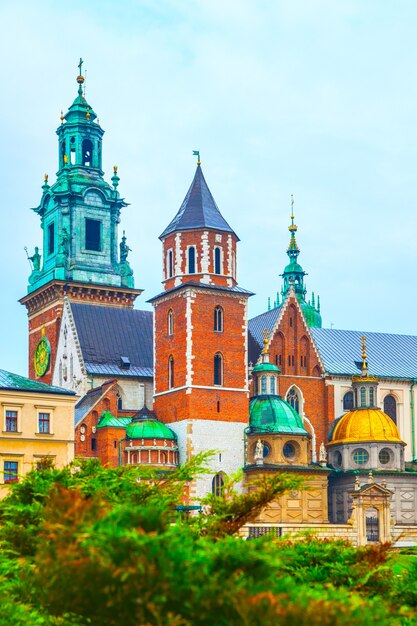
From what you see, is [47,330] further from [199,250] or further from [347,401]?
[347,401]

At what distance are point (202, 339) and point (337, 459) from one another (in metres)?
12.3

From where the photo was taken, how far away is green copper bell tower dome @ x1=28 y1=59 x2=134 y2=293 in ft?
292

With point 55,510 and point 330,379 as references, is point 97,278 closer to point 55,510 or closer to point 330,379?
point 330,379

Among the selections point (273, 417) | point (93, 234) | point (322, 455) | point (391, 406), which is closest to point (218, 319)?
point (273, 417)

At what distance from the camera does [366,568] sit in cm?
2141

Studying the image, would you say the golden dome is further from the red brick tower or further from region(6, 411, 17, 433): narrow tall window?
region(6, 411, 17, 433): narrow tall window

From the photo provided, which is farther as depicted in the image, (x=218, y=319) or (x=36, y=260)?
(x=36, y=260)

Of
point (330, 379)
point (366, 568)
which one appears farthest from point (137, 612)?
point (330, 379)

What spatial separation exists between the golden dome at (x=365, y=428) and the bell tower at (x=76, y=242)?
2180cm

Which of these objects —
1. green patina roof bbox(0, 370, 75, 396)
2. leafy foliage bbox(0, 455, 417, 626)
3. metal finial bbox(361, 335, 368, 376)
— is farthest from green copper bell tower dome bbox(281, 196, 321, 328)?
leafy foliage bbox(0, 455, 417, 626)

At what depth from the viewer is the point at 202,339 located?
69.9 metres

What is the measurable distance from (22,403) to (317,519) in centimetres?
2187

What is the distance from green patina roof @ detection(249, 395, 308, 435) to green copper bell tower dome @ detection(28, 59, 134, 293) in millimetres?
21245

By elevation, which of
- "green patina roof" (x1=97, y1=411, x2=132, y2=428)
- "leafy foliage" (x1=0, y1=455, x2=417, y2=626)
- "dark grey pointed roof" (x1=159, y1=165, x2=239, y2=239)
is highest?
"dark grey pointed roof" (x1=159, y1=165, x2=239, y2=239)
